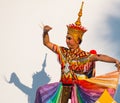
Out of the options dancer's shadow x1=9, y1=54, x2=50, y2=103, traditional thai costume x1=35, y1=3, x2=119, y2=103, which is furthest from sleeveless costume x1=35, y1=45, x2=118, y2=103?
dancer's shadow x1=9, y1=54, x2=50, y2=103

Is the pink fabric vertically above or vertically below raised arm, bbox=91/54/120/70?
below

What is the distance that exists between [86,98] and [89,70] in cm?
16

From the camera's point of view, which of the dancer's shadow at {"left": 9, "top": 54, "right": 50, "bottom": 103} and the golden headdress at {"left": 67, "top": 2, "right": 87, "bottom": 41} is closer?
the golden headdress at {"left": 67, "top": 2, "right": 87, "bottom": 41}

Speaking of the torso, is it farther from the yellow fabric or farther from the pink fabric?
the yellow fabric

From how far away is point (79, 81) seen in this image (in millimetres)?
3166

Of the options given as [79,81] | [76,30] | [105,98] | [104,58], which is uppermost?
[76,30]

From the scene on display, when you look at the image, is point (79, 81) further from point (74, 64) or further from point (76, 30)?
point (76, 30)

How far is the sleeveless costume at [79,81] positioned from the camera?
124 inches

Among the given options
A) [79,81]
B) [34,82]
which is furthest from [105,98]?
[34,82]

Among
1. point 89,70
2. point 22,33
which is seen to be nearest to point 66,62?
point 89,70

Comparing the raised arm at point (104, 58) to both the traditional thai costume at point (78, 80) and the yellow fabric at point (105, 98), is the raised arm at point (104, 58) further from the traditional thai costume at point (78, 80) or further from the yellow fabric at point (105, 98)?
the yellow fabric at point (105, 98)

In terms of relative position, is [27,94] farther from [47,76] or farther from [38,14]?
[38,14]

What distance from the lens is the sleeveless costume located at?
314cm

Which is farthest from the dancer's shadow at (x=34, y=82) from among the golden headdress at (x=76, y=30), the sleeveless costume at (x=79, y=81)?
the golden headdress at (x=76, y=30)
